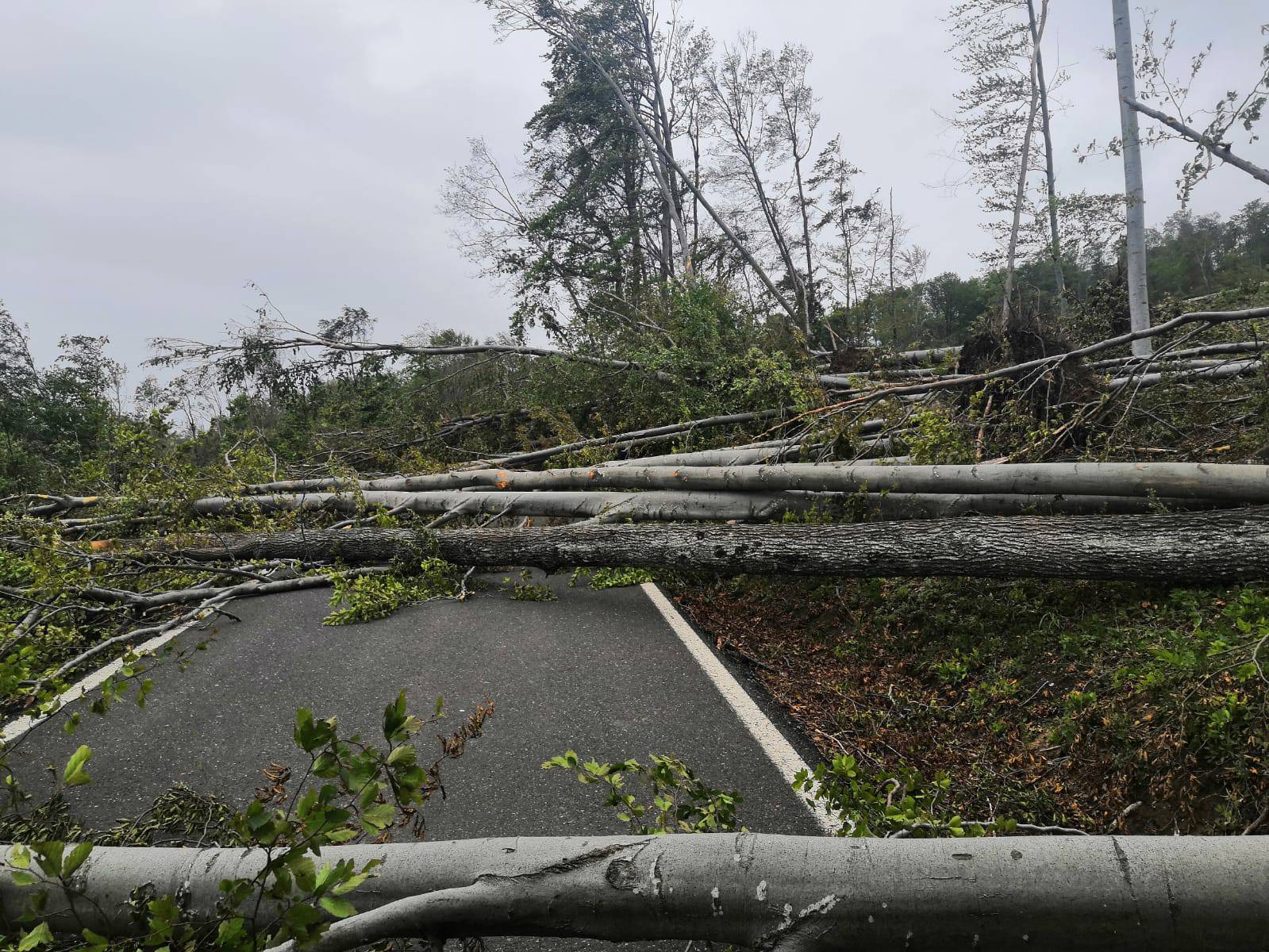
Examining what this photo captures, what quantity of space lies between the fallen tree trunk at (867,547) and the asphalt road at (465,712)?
2.03 feet

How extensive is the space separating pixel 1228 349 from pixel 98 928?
27.1 feet

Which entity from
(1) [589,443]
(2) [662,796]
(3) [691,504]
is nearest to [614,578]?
(3) [691,504]

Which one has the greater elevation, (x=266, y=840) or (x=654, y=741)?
(x=266, y=840)

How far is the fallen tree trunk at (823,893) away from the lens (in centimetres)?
147

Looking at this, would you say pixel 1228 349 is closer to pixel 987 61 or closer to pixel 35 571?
pixel 35 571

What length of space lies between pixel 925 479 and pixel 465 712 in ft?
11.7

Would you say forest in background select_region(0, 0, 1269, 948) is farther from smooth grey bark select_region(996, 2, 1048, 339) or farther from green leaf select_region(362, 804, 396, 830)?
smooth grey bark select_region(996, 2, 1048, 339)

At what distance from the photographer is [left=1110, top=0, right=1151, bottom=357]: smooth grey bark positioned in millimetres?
7152

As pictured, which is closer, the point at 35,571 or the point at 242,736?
the point at 242,736

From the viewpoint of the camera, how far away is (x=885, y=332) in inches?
714

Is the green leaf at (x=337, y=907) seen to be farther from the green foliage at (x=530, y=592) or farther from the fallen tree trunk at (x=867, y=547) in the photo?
the green foliage at (x=530, y=592)

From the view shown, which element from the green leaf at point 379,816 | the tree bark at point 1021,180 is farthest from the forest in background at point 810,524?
the tree bark at point 1021,180

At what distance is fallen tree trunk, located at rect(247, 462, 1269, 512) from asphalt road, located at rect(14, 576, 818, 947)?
1376 millimetres

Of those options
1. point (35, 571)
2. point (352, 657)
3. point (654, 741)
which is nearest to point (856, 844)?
point (654, 741)
